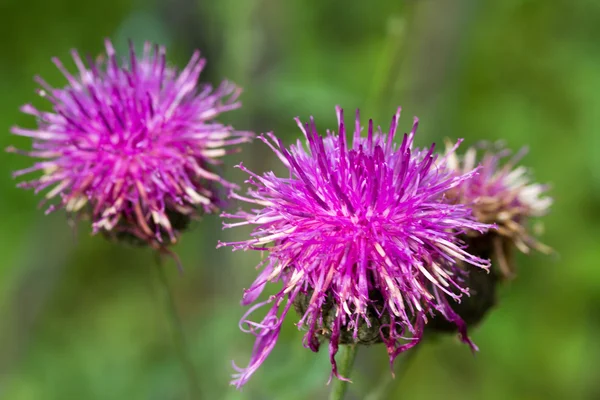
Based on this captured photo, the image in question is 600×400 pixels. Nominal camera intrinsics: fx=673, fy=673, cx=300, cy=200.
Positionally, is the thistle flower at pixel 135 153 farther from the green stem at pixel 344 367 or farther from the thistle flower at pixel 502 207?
the thistle flower at pixel 502 207

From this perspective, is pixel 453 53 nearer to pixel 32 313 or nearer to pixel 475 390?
pixel 475 390

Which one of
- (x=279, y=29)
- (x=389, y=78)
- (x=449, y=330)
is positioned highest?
(x=279, y=29)

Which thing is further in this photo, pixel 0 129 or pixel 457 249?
pixel 0 129

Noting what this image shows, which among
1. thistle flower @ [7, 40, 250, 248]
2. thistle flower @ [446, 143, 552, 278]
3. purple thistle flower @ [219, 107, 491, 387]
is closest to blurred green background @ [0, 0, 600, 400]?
thistle flower @ [446, 143, 552, 278]

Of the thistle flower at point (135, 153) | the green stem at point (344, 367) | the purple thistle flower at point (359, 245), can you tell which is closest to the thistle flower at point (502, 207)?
the purple thistle flower at point (359, 245)

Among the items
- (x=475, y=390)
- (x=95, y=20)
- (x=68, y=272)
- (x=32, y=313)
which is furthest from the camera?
(x=95, y=20)

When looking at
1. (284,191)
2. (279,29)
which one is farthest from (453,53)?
(284,191)

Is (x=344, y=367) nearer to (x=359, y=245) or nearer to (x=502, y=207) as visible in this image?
(x=359, y=245)
